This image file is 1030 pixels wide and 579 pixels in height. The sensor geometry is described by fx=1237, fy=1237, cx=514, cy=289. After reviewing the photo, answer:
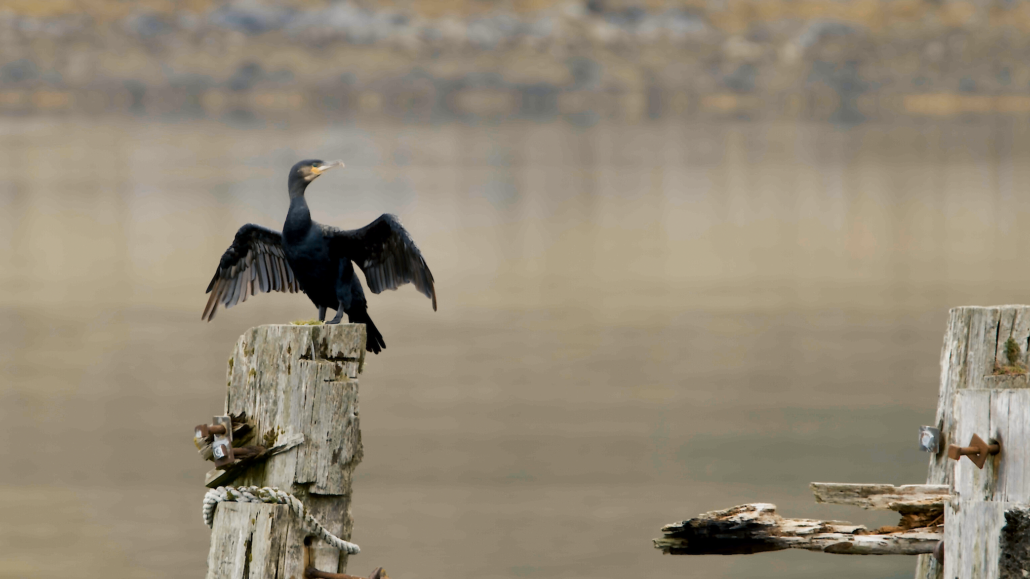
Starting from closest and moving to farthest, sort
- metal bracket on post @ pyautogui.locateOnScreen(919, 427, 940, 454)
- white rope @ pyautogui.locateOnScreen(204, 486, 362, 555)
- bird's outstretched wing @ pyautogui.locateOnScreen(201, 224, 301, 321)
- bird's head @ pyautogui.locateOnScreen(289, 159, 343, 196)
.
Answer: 1. white rope @ pyautogui.locateOnScreen(204, 486, 362, 555)
2. metal bracket on post @ pyautogui.locateOnScreen(919, 427, 940, 454)
3. bird's head @ pyautogui.locateOnScreen(289, 159, 343, 196)
4. bird's outstretched wing @ pyautogui.locateOnScreen(201, 224, 301, 321)

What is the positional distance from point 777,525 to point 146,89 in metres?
54.3

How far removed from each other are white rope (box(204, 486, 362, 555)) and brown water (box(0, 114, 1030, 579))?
211 inches

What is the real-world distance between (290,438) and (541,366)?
12097 mm

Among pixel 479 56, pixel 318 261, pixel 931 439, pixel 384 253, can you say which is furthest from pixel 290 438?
pixel 479 56

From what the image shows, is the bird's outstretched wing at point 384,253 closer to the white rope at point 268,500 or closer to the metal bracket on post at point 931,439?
the white rope at point 268,500

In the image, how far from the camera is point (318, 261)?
4.06 meters

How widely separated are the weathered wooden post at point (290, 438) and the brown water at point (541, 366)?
17.7ft

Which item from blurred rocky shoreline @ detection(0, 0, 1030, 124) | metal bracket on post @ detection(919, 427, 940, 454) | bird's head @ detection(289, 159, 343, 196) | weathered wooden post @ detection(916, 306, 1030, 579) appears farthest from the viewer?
blurred rocky shoreline @ detection(0, 0, 1030, 124)

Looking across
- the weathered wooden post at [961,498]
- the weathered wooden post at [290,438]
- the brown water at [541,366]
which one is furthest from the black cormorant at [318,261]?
the brown water at [541,366]

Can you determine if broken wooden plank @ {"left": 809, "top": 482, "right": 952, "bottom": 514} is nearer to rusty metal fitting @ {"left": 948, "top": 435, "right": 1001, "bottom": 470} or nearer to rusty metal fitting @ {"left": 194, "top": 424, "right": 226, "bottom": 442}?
rusty metal fitting @ {"left": 948, "top": 435, "right": 1001, "bottom": 470}

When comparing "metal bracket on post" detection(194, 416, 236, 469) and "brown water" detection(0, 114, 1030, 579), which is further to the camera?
"brown water" detection(0, 114, 1030, 579)

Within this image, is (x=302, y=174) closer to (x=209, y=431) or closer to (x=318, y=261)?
(x=318, y=261)

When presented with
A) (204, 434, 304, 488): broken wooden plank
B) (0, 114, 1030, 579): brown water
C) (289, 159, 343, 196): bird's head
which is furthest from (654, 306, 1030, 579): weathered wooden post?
(0, 114, 1030, 579): brown water

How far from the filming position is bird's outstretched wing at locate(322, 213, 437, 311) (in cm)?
410
